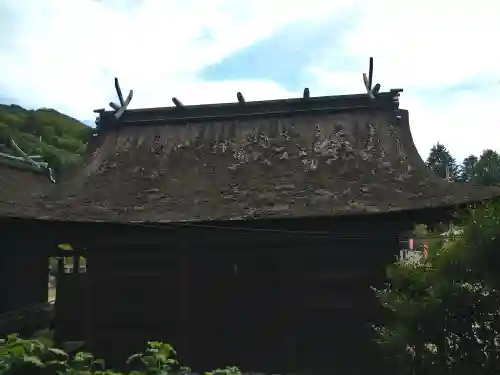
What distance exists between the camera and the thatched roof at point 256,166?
399 inches

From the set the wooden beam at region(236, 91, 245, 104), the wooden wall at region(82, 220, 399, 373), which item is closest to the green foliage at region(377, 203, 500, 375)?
the wooden wall at region(82, 220, 399, 373)

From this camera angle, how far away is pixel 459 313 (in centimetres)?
550

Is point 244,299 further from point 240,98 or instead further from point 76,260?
point 240,98

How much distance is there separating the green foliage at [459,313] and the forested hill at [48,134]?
38474 mm

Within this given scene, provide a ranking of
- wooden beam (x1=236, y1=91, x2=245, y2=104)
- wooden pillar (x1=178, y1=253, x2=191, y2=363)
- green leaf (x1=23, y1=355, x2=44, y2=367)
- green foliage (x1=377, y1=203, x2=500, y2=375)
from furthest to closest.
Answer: wooden beam (x1=236, y1=91, x2=245, y2=104) < wooden pillar (x1=178, y1=253, x2=191, y2=363) < green foliage (x1=377, y1=203, x2=500, y2=375) < green leaf (x1=23, y1=355, x2=44, y2=367)

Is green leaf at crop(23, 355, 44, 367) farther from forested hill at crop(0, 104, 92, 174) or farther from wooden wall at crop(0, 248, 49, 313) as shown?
forested hill at crop(0, 104, 92, 174)

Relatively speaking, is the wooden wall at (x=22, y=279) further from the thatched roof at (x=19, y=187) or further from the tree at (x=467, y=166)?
the tree at (x=467, y=166)

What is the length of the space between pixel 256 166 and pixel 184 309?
11.5 feet

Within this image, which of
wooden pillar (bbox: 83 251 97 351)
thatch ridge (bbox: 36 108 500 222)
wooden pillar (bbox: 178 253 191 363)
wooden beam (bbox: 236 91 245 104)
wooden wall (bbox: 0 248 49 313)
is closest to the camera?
thatch ridge (bbox: 36 108 500 222)

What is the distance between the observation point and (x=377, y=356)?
976 centimetres

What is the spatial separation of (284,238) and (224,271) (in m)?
1.75

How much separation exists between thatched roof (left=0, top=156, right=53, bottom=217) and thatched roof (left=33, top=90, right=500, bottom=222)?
0.43 m

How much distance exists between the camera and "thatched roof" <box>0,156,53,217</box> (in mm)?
10133

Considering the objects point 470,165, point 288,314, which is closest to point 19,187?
point 288,314
